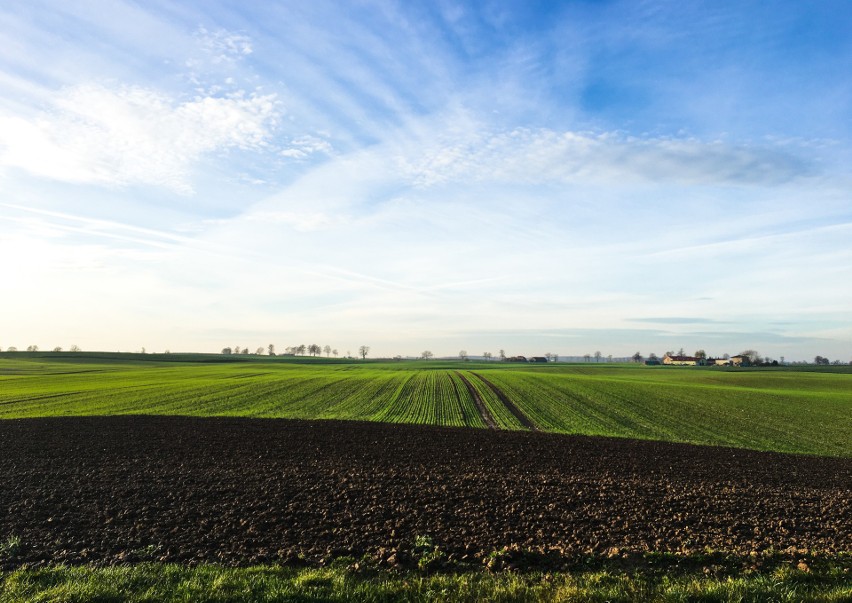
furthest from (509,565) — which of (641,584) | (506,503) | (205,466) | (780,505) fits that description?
(205,466)

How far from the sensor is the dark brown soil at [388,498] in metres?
Answer: 11.8

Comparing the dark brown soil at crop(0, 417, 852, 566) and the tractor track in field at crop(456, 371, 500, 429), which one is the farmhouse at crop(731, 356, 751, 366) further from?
the dark brown soil at crop(0, 417, 852, 566)

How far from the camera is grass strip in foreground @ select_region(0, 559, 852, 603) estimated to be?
8.26 metres

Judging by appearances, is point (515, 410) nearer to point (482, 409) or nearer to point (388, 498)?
point (482, 409)

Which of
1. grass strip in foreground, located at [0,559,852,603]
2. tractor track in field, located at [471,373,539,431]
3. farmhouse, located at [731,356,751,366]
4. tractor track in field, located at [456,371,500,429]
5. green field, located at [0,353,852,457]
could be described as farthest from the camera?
farmhouse, located at [731,356,751,366]

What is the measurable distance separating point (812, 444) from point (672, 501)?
2442 centimetres

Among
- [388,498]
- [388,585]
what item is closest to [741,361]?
[388,498]

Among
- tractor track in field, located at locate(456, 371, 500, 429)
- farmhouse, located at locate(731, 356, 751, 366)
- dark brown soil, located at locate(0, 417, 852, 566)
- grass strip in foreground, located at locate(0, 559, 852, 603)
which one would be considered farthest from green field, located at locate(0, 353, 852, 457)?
farmhouse, located at locate(731, 356, 751, 366)

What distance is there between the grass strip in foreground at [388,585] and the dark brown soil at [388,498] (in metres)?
1.27

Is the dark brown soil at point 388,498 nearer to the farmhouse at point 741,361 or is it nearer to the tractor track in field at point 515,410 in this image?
the tractor track in field at point 515,410

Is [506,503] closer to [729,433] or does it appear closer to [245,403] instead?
[729,433]

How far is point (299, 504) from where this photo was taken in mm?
14727

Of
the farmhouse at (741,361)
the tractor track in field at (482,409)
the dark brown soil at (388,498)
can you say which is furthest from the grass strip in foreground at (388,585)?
the farmhouse at (741,361)

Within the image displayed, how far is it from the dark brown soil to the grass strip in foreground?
1.27m
